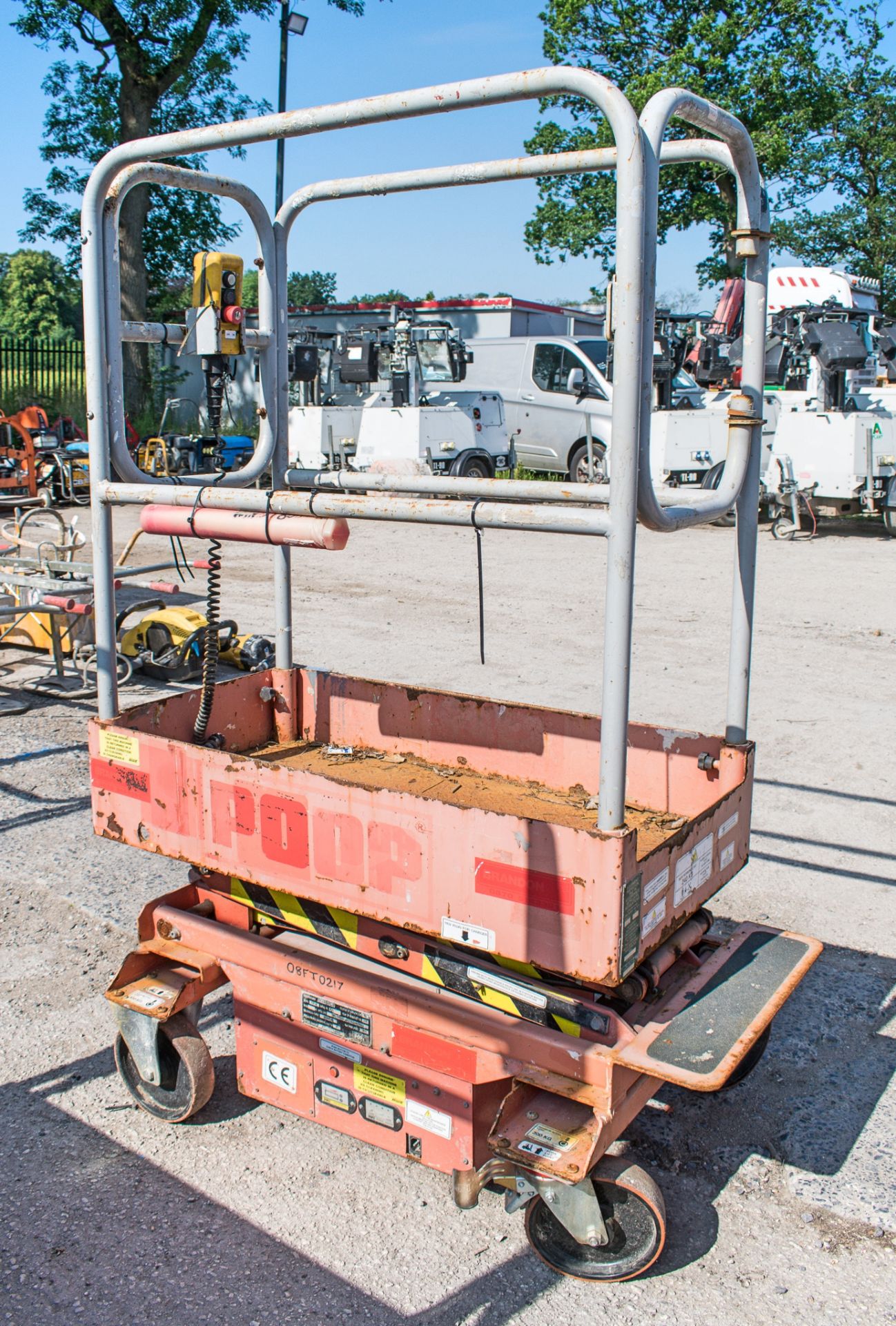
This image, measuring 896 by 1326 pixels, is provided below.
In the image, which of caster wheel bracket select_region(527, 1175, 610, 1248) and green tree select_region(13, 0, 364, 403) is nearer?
caster wheel bracket select_region(527, 1175, 610, 1248)

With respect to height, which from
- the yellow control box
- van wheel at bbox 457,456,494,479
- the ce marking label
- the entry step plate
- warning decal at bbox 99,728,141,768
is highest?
the yellow control box

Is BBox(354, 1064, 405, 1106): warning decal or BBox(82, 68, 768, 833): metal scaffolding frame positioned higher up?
BBox(82, 68, 768, 833): metal scaffolding frame

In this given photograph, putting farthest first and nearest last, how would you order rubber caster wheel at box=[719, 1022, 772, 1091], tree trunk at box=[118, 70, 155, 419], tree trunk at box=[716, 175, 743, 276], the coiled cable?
1. tree trunk at box=[716, 175, 743, 276]
2. tree trunk at box=[118, 70, 155, 419]
3. the coiled cable
4. rubber caster wheel at box=[719, 1022, 772, 1091]

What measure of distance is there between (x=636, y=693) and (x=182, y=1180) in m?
4.78

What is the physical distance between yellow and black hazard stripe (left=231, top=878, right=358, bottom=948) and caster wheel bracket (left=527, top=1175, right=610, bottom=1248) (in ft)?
2.65

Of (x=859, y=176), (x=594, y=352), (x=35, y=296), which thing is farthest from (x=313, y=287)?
(x=594, y=352)

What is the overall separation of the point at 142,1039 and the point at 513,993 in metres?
1.07

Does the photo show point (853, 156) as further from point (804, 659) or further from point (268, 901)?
point (268, 901)

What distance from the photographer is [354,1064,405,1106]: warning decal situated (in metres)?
2.87

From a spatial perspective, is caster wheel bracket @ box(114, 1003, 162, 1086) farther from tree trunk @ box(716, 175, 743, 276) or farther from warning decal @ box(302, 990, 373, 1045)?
tree trunk @ box(716, 175, 743, 276)

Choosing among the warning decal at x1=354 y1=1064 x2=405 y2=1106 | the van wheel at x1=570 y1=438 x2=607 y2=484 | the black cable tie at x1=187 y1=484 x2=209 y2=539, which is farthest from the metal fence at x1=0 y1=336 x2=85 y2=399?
the warning decal at x1=354 y1=1064 x2=405 y2=1106

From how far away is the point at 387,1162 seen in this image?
9.91 feet

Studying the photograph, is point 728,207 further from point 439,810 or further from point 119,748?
point 439,810

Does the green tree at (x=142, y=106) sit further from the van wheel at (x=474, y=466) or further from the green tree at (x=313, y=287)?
the green tree at (x=313, y=287)
